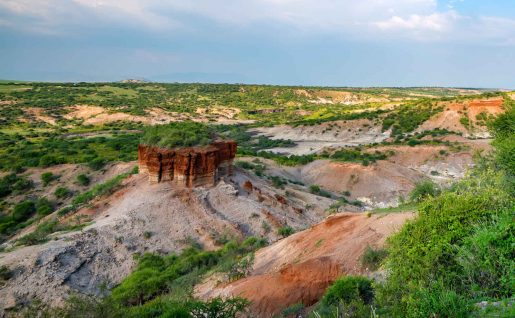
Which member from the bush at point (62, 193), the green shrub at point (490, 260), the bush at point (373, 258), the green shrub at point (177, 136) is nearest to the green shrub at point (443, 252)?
the green shrub at point (490, 260)

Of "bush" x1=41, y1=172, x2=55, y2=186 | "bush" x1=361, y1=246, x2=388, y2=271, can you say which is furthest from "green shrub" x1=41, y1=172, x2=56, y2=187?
"bush" x1=361, y1=246, x2=388, y2=271

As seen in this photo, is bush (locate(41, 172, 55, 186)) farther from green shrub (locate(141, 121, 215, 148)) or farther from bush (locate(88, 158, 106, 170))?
green shrub (locate(141, 121, 215, 148))

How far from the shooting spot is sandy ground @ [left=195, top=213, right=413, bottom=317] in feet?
40.2

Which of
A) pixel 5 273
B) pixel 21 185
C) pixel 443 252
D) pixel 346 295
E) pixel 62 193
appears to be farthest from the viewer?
pixel 21 185

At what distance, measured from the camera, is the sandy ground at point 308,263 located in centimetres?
1227

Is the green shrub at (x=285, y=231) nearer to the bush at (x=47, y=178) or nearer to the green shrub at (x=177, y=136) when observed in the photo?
the green shrub at (x=177, y=136)

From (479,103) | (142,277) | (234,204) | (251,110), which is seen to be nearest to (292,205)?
(234,204)

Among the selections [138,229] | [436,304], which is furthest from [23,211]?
[436,304]

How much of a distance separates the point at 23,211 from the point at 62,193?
292cm

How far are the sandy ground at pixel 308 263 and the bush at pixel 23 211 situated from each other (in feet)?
60.4

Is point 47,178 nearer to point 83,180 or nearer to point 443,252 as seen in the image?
point 83,180

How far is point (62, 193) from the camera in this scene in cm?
3073

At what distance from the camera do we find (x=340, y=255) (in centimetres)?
1347

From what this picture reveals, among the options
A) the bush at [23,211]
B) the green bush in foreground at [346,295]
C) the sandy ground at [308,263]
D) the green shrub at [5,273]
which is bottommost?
the bush at [23,211]
